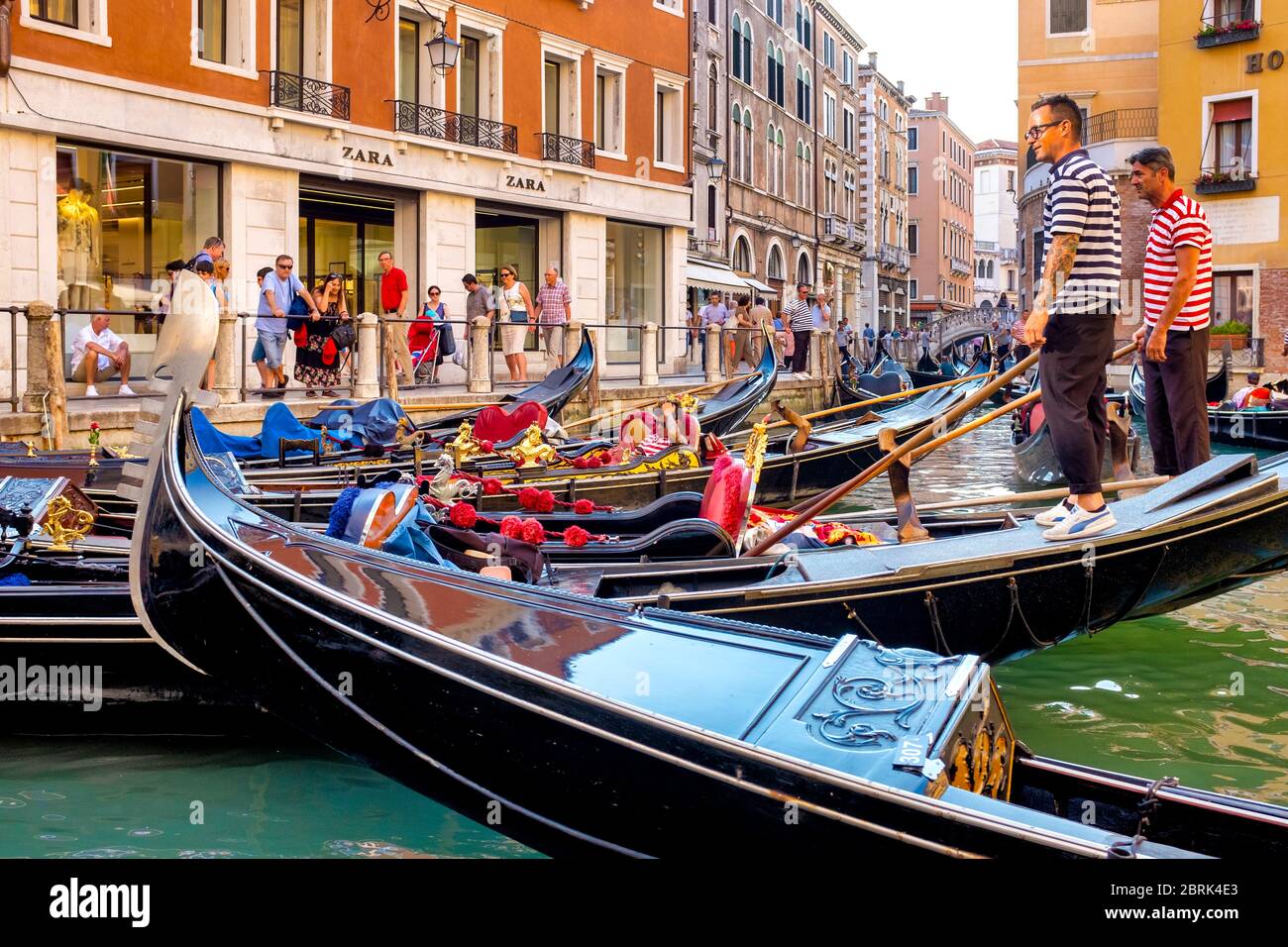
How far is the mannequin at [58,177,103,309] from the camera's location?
28.6 feet

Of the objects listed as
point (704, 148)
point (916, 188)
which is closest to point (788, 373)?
point (704, 148)

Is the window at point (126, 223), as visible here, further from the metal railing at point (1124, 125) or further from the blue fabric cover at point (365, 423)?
the metal railing at point (1124, 125)

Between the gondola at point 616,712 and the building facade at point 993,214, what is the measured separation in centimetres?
4987

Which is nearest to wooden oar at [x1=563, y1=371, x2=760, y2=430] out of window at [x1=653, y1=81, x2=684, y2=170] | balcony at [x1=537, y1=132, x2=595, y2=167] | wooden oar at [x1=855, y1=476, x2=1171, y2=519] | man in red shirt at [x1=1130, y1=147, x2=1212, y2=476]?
wooden oar at [x1=855, y1=476, x2=1171, y2=519]

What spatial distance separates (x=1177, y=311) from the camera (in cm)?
373

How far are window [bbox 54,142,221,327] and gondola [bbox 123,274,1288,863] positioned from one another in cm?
640

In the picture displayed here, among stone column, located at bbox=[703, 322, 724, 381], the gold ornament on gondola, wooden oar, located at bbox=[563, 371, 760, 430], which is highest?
stone column, located at bbox=[703, 322, 724, 381]

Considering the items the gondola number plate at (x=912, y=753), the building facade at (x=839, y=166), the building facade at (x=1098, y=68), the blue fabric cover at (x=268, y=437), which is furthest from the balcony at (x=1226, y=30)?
the gondola number plate at (x=912, y=753)

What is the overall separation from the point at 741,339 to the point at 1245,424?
452 centimetres

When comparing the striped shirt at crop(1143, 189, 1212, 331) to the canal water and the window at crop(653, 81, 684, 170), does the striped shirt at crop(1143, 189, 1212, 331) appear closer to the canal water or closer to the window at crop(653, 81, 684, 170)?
the canal water

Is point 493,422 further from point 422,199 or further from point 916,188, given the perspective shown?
point 916,188

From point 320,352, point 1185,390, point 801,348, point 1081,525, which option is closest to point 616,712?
point 1081,525

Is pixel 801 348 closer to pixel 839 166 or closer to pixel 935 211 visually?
pixel 839 166
